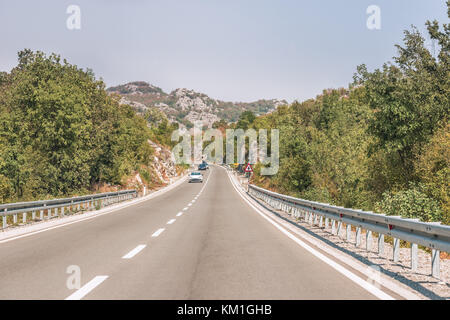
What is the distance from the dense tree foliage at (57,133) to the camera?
3008 cm

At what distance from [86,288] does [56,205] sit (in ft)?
42.0

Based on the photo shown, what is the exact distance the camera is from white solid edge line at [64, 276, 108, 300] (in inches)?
190

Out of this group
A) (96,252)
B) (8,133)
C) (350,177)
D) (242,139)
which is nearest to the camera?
(96,252)

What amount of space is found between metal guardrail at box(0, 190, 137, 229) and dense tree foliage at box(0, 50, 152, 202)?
5319 mm

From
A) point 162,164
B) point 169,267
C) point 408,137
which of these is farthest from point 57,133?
point 162,164

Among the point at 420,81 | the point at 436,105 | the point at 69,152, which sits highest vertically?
the point at 420,81

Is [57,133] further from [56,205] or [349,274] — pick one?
[349,274]

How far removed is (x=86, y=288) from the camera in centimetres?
526

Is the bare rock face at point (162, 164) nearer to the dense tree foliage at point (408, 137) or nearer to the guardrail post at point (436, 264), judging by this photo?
the dense tree foliage at point (408, 137)

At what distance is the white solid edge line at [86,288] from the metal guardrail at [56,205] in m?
8.58

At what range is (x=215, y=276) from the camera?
6008 mm
